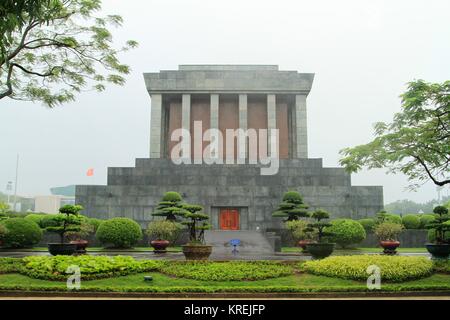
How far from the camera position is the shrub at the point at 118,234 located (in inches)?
976

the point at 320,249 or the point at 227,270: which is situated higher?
the point at 320,249

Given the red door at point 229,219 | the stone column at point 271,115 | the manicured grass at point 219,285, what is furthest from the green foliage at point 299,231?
the stone column at point 271,115

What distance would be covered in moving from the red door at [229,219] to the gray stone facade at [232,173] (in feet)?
1.07

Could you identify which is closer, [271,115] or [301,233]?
[301,233]

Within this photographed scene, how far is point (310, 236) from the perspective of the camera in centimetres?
2459

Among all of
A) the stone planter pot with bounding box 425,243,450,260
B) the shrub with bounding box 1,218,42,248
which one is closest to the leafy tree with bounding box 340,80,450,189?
the stone planter pot with bounding box 425,243,450,260

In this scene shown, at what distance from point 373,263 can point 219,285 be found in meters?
4.94

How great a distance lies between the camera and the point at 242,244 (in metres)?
26.3

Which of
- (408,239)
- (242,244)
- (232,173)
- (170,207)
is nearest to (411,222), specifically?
(408,239)

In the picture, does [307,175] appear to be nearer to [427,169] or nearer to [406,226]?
[406,226]

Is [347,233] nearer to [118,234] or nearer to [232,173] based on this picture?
[232,173]

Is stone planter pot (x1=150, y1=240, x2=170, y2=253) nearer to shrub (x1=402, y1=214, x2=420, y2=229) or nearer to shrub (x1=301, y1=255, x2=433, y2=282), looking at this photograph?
shrub (x1=301, y1=255, x2=433, y2=282)

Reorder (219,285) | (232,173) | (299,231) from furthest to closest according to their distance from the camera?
1. (232,173)
2. (299,231)
3. (219,285)
